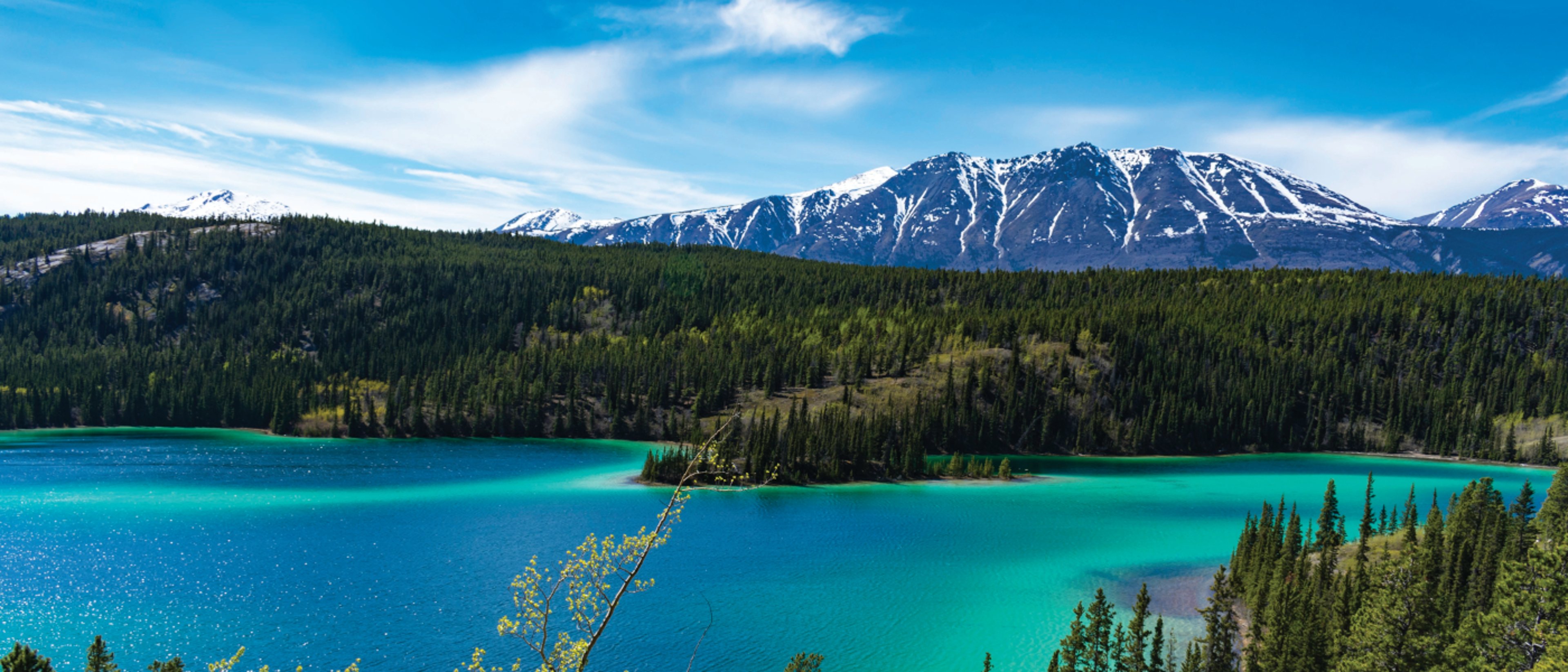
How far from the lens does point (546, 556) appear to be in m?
69.4

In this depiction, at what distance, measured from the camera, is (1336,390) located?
7677 inches

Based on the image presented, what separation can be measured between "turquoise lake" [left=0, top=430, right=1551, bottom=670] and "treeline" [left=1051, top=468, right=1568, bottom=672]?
611 centimetres

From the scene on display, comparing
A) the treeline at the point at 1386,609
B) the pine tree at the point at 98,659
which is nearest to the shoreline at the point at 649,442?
the treeline at the point at 1386,609

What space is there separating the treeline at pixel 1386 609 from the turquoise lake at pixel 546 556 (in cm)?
611

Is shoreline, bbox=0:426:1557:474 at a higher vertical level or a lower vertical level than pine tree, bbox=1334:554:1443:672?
lower

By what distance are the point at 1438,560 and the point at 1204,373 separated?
151 meters

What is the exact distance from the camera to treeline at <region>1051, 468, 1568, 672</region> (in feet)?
125

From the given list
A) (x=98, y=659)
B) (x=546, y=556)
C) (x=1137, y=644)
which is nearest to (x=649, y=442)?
(x=546, y=556)

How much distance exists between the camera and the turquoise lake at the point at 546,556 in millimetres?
49594

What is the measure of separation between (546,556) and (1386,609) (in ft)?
187

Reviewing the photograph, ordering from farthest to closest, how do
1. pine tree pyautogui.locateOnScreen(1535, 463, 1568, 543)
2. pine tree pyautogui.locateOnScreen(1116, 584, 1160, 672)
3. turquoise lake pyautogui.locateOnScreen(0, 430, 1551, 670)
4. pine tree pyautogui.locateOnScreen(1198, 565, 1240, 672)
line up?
pine tree pyautogui.locateOnScreen(1535, 463, 1568, 543) < turquoise lake pyautogui.locateOnScreen(0, 430, 1551, 670) < pine tree pyautogui.locateOnScreen(1198, 565, 1240, 672) < pine tree pyautogui.locateOnScreen(1116, 584, 1160, 672)

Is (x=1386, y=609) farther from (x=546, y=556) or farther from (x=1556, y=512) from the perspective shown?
(x=546, y=556)

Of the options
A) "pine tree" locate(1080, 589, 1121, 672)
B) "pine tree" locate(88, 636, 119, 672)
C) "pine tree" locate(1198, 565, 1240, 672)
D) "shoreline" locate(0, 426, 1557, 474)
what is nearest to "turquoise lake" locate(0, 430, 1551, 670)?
"pine tree" locate(1198, 565, 1240, 672)

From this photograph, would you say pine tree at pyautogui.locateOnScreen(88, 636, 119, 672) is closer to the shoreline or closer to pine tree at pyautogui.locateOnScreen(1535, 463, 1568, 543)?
pine tree at pyautogui.locateOnScreen(1535, 463, 1568, 543)
